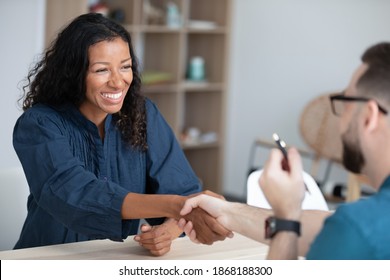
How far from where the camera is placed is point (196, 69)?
17.7ft

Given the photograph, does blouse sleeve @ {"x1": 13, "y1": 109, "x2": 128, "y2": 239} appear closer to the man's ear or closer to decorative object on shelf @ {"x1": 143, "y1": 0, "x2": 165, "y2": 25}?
the man's ear

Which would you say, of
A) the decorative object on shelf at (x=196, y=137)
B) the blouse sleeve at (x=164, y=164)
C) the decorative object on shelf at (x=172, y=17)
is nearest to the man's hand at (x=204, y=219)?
the blouse sleeve at (x=164, y=164)

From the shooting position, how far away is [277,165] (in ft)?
4.57

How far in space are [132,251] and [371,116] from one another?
0.97m

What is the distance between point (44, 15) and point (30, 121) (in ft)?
6.81

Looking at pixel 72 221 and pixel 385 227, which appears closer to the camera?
pixel 385 227

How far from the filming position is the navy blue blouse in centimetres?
207

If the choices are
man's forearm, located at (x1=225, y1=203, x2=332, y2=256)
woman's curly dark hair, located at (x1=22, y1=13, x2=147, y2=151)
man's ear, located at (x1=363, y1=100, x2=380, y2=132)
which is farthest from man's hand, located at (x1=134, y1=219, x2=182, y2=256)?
man's ear, located at (x1=363, y1=100, x2=380, y2=132)

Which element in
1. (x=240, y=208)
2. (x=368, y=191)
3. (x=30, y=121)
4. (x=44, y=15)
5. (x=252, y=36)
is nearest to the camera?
(x=240, y=208)

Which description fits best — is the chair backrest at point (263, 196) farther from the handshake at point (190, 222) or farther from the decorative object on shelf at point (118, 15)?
the decorative object on shelf at point (118, 15)

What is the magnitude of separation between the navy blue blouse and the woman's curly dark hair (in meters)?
0.04
